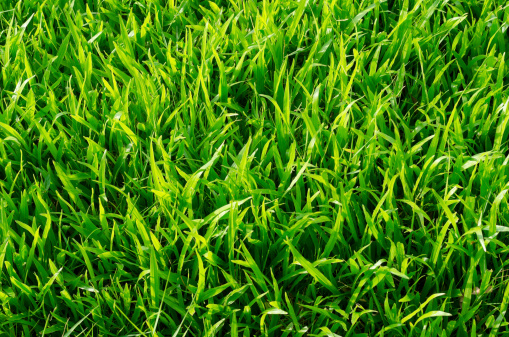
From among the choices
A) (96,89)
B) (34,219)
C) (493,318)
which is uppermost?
(96,89)

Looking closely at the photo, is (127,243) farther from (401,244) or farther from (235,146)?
(401,244)

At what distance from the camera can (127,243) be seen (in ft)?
5.64

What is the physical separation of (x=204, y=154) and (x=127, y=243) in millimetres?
372

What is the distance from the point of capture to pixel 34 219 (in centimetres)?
172

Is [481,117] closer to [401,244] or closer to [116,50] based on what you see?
[401,244]

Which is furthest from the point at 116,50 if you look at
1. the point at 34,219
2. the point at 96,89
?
the point at 34,219

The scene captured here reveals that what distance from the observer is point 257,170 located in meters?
1.84

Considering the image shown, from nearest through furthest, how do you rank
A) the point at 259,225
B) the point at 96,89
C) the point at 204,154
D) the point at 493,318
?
the point at 493,318
the point at 259,225
the point at 204,154
the point at 96,89

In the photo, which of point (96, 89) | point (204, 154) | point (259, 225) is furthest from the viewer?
point (96, 89)

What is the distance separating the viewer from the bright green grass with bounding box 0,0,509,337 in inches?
64.1

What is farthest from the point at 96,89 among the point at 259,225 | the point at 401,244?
the point at 401,244

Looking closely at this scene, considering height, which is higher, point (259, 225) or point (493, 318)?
point (259, 225)

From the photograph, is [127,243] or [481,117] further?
[481,117]

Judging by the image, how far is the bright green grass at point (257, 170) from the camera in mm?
1628
